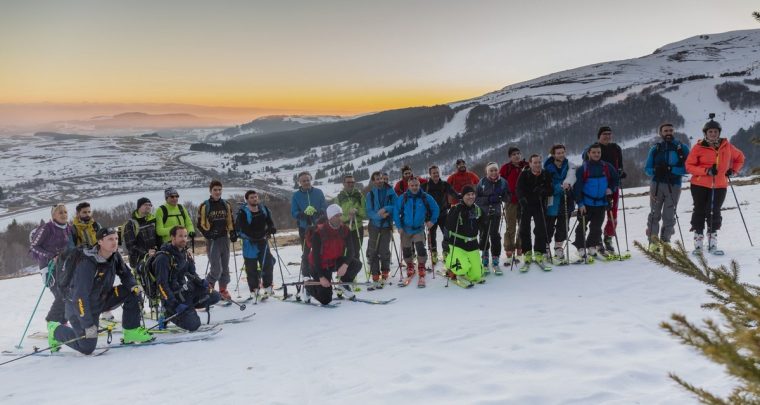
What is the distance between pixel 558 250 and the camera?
407 inches

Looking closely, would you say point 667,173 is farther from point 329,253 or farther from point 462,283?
point 329,253

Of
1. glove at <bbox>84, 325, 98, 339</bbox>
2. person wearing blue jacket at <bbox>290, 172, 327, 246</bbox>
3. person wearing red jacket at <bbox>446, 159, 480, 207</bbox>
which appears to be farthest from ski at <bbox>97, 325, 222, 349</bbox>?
person wearing red jacket at <bbox>446, 159, 480, 207</bbox>

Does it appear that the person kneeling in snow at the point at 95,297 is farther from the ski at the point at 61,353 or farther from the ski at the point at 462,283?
the ski at the point at 462,283

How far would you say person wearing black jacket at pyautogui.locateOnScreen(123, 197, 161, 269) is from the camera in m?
9.55

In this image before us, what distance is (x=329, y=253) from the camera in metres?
9.33

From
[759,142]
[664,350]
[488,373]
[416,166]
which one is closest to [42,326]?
[488,373]

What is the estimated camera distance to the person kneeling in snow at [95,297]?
286 inches

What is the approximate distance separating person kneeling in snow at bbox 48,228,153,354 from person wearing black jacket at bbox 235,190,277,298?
9.09 ft

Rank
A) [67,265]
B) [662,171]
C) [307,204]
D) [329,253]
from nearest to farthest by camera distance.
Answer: [67,265], [329,253], [662,171], [307,204]

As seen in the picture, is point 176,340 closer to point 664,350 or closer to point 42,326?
point 42,326

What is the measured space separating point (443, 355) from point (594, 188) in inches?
230

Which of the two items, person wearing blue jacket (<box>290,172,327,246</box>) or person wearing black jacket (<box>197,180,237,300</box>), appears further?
person wearing blue jacket (<box>290,172,327,246</box>)

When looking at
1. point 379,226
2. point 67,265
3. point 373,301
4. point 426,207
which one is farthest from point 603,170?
point 67,265

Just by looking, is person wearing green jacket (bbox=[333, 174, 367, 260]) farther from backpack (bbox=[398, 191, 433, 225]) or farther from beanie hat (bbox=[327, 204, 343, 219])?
beanie hat (bbox=[327, 204, 343, 219])
